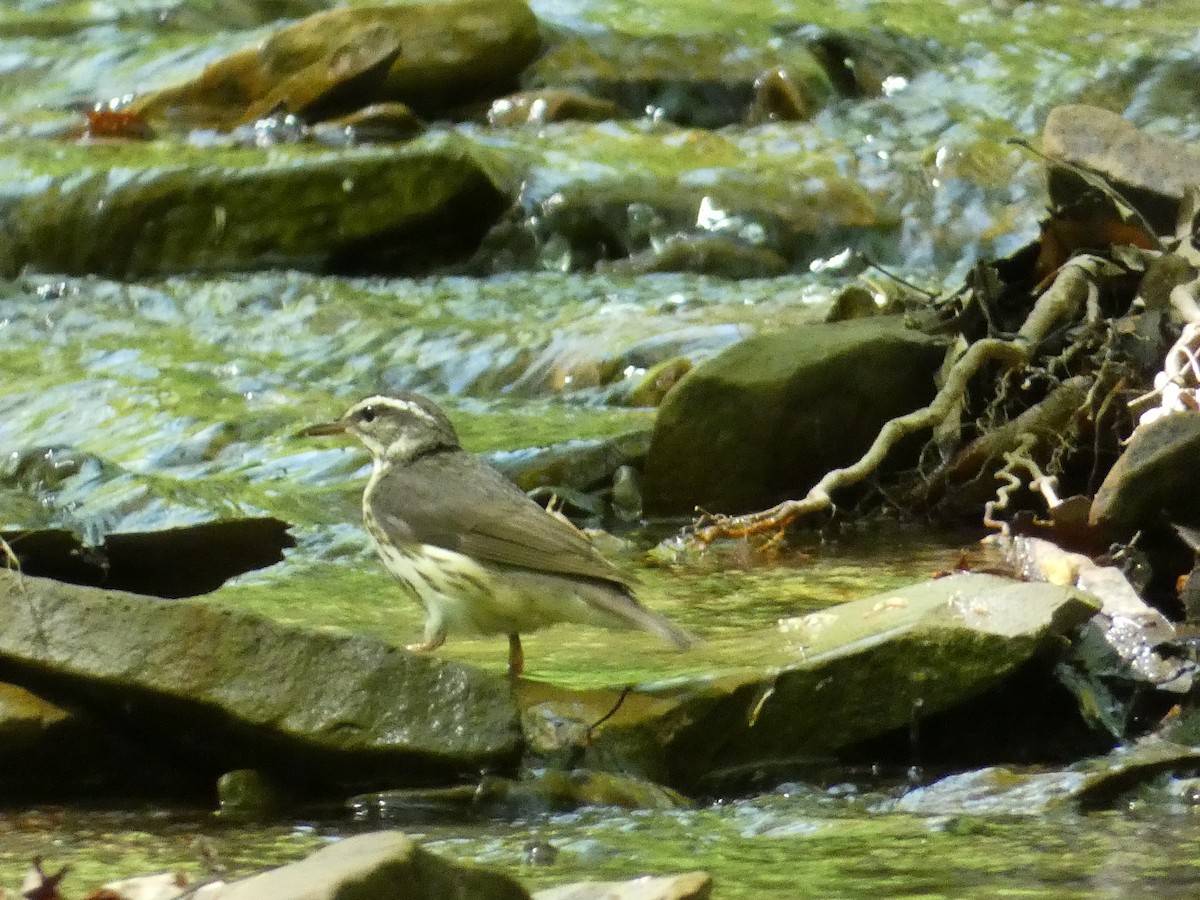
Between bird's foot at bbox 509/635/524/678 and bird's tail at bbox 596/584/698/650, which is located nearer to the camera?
bird's tail at bbox 596/584/698/650

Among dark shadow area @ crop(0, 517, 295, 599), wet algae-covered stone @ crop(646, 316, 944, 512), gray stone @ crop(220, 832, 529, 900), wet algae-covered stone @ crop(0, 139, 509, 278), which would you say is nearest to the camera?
gray stone @ crop(220, 832, 529, 900)

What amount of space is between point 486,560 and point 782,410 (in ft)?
8.49

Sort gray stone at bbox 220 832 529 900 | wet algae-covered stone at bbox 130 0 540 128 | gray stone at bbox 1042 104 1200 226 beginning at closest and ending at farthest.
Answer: gray stone at bbox 220 832 529 900 < gray stone at bbox 1042 104 1200 226 < wet algae-covered stone at bbox 130 0 540 128

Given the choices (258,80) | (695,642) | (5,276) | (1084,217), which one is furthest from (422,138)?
(695,642)

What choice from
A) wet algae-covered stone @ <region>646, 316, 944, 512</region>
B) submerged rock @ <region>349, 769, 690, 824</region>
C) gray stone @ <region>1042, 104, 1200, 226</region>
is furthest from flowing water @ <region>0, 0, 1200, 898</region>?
gray stone @ <region>1042, 104, 1200, 226</region>

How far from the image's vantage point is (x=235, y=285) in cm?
1290

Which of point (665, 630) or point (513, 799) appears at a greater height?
point (665, 630)

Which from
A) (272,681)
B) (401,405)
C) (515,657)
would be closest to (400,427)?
(401,405)

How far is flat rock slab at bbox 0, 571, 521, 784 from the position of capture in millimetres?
4609

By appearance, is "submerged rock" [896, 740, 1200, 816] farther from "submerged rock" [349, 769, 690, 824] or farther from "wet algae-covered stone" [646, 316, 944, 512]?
"wet algae-covered stone" [646, 316, 944, 512]

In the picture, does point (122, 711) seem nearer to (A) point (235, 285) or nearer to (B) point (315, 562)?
(B) point (315, 562)

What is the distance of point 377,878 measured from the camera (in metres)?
2.90

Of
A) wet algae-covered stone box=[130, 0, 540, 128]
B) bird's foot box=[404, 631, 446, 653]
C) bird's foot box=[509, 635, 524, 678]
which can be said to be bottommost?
bird's foot box=[404, 631, 446, 653]

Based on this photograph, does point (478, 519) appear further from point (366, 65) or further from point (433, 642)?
point (366, 65)
